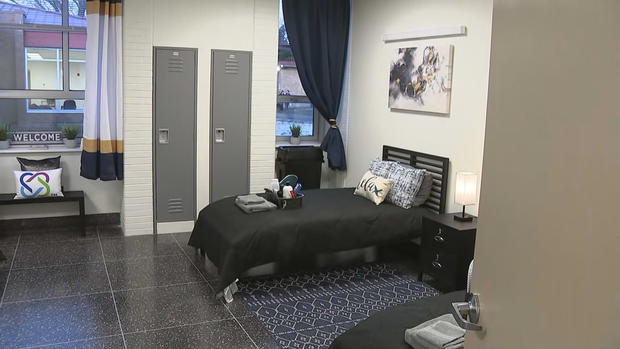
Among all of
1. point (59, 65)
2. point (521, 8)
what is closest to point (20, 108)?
point (59, 65)

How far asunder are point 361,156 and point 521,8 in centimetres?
510

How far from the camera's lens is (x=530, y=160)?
122 cm

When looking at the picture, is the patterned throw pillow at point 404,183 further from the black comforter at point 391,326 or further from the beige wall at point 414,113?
the black comforter at point 391,326

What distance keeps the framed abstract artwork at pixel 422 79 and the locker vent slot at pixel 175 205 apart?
237 centimetres

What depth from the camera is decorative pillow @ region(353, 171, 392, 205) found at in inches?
202

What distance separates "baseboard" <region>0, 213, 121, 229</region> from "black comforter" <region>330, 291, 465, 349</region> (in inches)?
165

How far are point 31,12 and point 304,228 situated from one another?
3.70 metres

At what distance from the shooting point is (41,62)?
5.94 m

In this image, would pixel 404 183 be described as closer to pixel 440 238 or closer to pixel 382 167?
pixel 382 167

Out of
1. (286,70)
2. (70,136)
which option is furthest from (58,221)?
(286,70)

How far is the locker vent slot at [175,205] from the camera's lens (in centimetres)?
591

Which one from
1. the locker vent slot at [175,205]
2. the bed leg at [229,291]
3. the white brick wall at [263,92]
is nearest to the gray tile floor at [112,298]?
the bed leg at [229,291]

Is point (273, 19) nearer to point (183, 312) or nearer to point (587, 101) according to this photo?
point (183, 312)

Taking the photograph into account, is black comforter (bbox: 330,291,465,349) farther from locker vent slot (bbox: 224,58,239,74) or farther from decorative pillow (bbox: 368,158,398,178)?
locker vent slot (bbox: 224,58,239,74)
